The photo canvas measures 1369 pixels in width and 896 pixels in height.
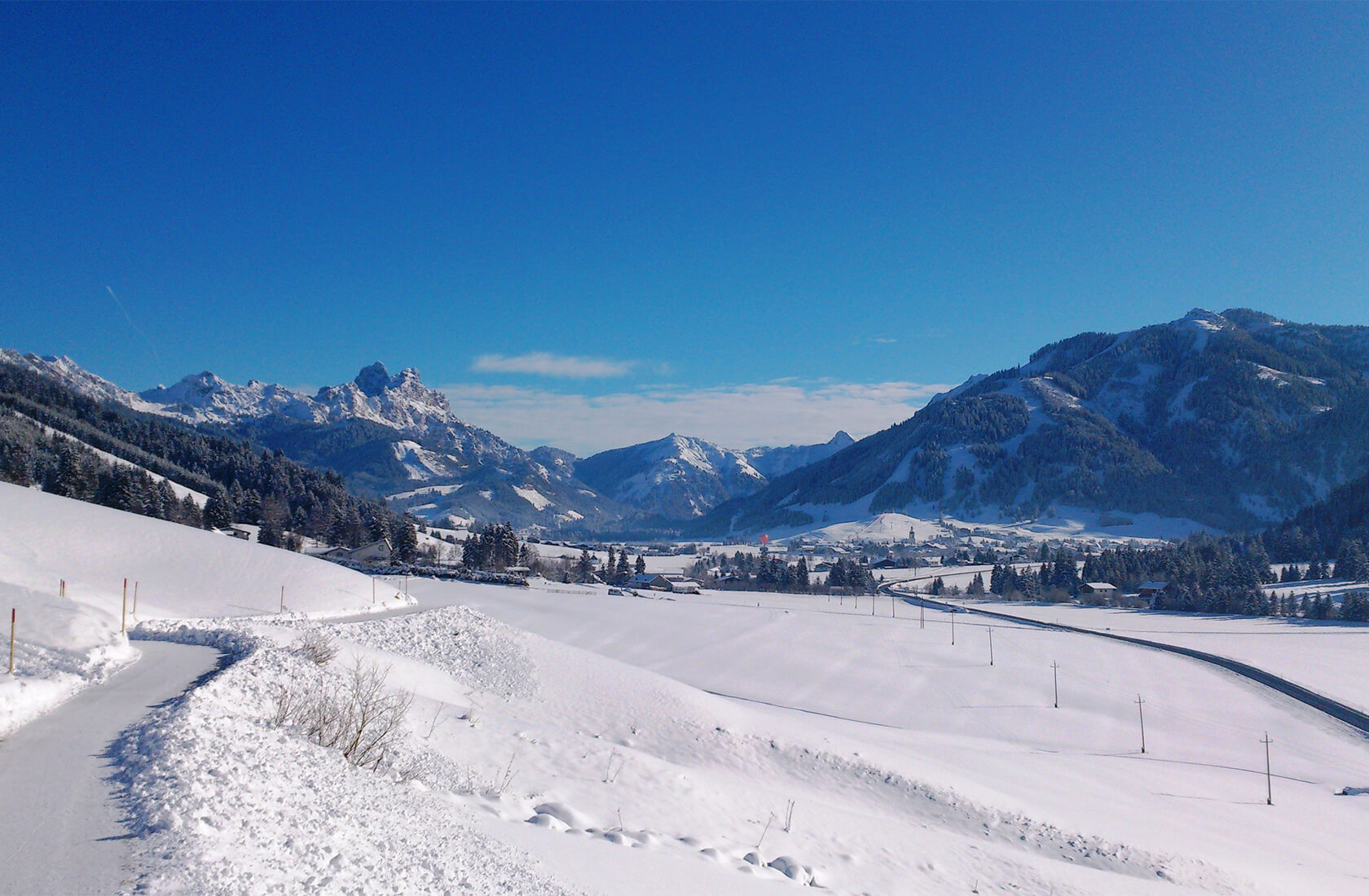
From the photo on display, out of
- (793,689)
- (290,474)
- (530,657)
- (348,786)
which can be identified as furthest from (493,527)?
(348,786)

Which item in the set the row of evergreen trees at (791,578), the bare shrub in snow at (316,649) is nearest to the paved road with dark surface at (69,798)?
the bare shrub in snow at (316,649)

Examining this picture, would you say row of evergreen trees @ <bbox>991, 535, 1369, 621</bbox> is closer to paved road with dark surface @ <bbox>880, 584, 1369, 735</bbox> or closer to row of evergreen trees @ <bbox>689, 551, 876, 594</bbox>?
row of evergreen trees @ <bbox>689, 551, 876, 594</bbox>

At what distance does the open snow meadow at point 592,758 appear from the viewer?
8.49 metres

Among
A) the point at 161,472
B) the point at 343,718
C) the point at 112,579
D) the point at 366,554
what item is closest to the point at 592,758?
the point at 343,718

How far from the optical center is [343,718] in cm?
1227

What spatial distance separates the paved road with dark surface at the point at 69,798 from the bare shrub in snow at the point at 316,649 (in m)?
3.99

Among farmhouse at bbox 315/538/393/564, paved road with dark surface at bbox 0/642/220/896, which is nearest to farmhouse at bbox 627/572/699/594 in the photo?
farmhouse at bbox 315/538/393/564

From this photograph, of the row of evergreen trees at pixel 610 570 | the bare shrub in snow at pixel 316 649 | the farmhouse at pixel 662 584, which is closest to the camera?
the bare shrub in snow at pixel 316 649

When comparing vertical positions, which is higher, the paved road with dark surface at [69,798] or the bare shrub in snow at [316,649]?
the paved road with dark surface at [69,798]

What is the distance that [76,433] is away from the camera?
339 feet

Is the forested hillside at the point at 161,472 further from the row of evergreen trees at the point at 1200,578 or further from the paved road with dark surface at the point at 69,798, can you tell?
the row of evergreen trees at the point at 1200,578

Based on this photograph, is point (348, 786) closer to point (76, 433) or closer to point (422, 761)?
point (422, 761)

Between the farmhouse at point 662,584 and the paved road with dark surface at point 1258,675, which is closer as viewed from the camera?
the paved road with dark surface at point 1258,675

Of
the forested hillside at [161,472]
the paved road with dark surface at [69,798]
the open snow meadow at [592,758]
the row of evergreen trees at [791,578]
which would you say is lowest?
the row of evergreen trees at [791,578]
